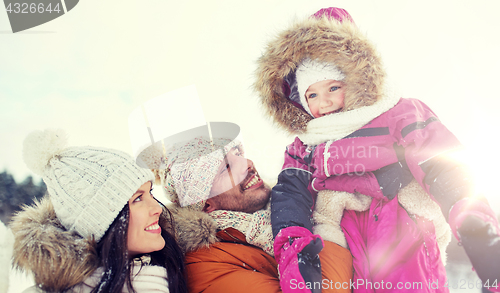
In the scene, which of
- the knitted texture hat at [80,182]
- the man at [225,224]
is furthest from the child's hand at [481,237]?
the knitted texture hat at [80,182]

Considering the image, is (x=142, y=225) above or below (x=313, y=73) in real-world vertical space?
below

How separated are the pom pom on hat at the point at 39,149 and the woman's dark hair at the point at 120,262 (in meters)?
0.28

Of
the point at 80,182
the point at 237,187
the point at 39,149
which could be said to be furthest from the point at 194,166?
the point at 39,149

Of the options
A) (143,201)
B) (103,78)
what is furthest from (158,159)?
(103,78)

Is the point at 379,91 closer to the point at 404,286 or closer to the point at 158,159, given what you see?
the point at 404,286

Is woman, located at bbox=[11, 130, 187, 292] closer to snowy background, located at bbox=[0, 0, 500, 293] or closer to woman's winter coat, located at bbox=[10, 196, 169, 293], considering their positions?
woman's winter coat, located at bbox=[10, 196, 169, 293]

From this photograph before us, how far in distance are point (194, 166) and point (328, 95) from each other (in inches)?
22.8

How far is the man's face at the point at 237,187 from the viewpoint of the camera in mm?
1024

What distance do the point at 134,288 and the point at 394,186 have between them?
87cm

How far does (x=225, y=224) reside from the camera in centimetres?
98

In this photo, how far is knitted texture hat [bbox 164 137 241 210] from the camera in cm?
99

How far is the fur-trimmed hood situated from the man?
1.11 feet

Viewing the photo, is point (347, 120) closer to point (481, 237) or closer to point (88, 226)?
point (481, 237)

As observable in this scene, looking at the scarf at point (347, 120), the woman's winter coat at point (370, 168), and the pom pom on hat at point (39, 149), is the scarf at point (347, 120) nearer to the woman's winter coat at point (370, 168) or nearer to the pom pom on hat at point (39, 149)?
the woman's winter coat at point (370, 168)
